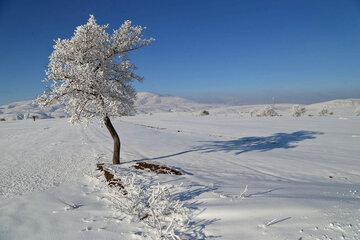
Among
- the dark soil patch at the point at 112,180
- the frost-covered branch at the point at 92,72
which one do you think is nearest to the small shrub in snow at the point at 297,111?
the frost-covered branch at the point at 92,72

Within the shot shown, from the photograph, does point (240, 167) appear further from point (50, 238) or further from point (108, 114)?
point (50, 238)

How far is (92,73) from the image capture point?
731cm

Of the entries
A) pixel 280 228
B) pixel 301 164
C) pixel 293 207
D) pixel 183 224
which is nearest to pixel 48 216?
pixel 183 224

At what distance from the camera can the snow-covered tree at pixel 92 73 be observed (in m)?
7.52

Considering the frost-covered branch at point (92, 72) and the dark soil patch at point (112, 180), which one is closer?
the dark soil patch at point (112, 180)

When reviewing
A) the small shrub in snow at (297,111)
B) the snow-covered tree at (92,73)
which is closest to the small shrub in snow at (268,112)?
the small shrub in snow at (297,111)

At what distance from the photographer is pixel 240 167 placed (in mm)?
10609

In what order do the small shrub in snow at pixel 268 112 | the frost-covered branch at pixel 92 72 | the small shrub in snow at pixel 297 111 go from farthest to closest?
1. the small shrub in snow at pixel 268 112
2. the small shrub in snow at pixel 297 111
3. the frost-covered branch at pixel 92 72

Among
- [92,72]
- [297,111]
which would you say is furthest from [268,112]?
[92,72]

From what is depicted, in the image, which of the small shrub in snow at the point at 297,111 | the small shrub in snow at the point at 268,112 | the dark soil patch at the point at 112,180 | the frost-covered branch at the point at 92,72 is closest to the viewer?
the dark soil patch at the point at 112,180

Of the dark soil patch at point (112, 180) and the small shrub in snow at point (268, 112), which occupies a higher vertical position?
the small shrub in snow at point (268, 112)

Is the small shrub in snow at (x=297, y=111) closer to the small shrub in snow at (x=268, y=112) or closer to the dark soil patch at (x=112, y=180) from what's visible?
the small shrub in snow at (x=268, y=112)

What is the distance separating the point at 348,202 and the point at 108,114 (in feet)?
27.9

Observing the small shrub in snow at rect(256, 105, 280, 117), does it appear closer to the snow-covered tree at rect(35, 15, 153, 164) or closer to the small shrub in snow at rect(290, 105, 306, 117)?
the small shrub in snow at rect(290, 105, 306, 117)
